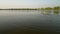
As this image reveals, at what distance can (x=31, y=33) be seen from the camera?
1052 centimetres

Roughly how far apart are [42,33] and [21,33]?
7.05ft

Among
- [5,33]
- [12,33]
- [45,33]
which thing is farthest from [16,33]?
[45,33]

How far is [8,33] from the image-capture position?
10594 millimetres

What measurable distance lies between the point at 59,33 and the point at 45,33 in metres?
1.40

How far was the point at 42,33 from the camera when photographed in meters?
10.5

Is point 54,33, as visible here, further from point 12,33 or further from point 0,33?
point 0,33

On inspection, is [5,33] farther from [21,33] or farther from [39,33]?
[39,33]

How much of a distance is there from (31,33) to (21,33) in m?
1.02

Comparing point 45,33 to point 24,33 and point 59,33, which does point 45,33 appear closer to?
point 59,33

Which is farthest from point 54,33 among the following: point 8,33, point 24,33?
point 8,33

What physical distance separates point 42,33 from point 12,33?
3.08m

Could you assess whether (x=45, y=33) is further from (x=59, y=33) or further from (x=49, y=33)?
(x=59, y=33)

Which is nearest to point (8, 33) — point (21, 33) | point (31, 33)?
point (21, 33)

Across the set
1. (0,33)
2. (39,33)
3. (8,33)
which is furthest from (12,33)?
(39,33)
